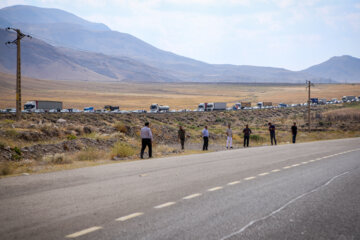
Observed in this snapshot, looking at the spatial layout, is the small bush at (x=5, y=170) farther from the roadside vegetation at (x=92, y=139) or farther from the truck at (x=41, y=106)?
the truck at (x=41, y=106)

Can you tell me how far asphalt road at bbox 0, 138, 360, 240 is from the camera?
622 cm

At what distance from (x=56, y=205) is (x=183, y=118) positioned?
191ft

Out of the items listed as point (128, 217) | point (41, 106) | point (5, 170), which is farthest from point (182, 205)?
point (41, 106)

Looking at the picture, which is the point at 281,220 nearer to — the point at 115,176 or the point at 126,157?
the point at 115,176

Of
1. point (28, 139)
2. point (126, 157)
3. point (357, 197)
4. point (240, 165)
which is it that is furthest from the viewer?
point (28, 139)

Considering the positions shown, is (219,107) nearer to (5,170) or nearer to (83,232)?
(5,170)

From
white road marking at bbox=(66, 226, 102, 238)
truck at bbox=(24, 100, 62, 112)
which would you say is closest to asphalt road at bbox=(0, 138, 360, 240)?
white road marking at bbox=(66, 226, 102, 238)

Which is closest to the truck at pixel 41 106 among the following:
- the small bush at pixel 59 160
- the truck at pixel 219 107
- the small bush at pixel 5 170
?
the truck at pixel 219 107

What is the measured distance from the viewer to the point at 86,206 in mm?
7789

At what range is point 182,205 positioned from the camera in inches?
309

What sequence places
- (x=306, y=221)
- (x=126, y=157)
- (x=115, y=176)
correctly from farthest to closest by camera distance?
(x=126, y=157), (x=115, y=176), (x=306, y=221)

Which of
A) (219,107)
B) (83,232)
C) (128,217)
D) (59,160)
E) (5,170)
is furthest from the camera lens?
(219,107)

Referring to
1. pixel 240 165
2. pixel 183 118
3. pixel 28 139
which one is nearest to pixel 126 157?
pixel 240 165

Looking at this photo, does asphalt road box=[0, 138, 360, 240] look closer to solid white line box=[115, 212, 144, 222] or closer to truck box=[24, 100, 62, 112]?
solid white line box=[115, 212, 144, 222]
